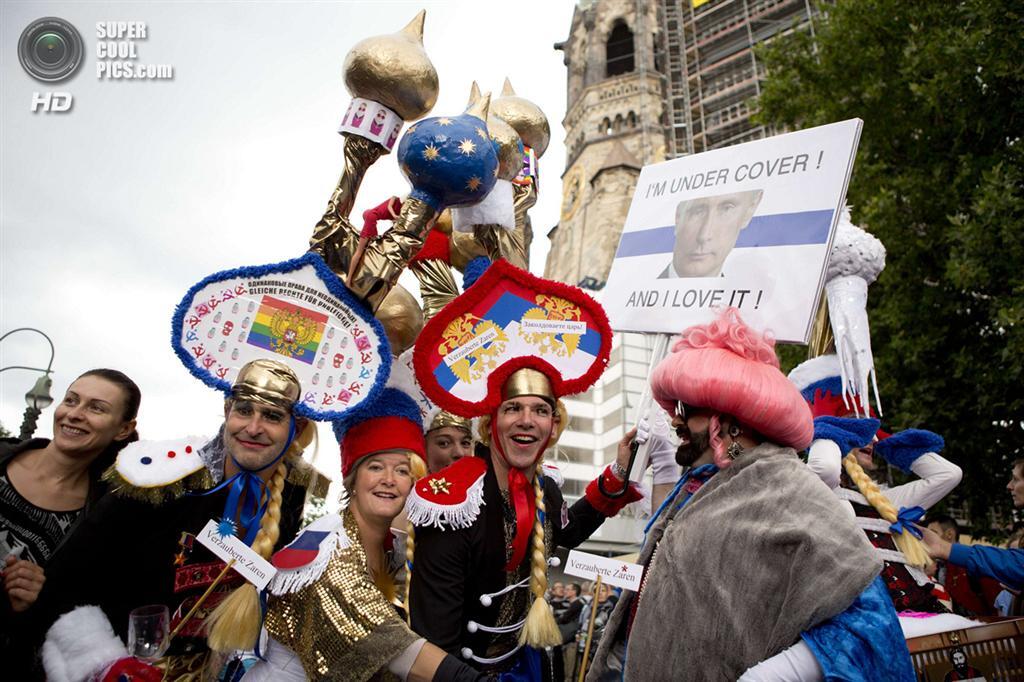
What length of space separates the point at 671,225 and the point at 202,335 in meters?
2.60

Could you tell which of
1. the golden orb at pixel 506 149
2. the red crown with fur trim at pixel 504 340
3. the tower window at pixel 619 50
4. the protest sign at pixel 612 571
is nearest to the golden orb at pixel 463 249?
the golden orb at pixel 506 149

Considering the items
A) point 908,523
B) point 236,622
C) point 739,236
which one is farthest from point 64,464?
point 908,523

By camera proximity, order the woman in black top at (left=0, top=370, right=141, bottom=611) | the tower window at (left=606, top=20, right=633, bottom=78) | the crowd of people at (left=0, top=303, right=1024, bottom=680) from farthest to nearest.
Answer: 1. the tower window at (left=606, top=20, right=633, bottom=78)
2. the woman in black top at (left=0, top=370, right=141, bottom=611)
3. the crowd of people at (left=0, top=303, right=1024, bottom=680)

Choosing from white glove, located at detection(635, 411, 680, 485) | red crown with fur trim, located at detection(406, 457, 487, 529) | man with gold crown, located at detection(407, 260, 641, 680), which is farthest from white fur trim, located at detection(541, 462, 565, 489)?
red crown with fur trim, located at detection(406, 457, 487, 529)

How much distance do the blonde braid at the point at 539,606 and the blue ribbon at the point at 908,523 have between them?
172 cm

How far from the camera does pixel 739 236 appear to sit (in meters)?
3.74

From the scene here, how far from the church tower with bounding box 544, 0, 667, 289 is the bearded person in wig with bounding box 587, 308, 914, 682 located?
34392 millimetres

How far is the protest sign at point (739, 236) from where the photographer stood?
3422 mm

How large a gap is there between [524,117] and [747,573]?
11.0 feet

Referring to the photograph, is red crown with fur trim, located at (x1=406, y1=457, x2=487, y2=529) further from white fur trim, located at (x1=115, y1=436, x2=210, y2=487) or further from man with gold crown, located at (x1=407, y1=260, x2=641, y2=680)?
white fur trim, located at (x1=115, y1=436, x2=210, y2=487)

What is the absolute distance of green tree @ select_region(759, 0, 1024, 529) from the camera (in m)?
6.99

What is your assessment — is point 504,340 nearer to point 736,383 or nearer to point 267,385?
point 267,385

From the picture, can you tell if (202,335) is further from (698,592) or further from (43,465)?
(698,592)

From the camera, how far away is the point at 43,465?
3227mm
